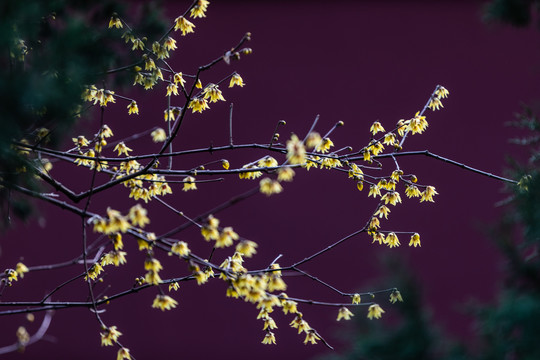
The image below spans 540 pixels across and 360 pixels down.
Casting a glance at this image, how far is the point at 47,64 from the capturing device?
1.82 meters

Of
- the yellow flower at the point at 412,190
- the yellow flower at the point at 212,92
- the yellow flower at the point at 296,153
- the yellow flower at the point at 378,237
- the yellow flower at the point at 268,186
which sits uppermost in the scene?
the yellow flower at the point at 212,92

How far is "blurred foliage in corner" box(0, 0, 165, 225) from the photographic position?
5.53 feet

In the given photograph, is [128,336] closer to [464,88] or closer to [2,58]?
[2,58]

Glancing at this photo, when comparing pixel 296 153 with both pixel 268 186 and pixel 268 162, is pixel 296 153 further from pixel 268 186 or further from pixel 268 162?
pixel 268 162

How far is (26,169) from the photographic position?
217 cm

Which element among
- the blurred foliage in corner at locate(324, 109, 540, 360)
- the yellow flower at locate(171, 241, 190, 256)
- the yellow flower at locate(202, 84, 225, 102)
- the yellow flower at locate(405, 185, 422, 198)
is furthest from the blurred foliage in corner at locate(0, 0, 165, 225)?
the yellow flower at locate(405, 185, 422, 198)

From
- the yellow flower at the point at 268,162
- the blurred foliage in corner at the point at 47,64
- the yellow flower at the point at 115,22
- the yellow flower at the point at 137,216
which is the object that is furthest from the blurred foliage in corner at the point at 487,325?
the yellow flower at the point at 115,22

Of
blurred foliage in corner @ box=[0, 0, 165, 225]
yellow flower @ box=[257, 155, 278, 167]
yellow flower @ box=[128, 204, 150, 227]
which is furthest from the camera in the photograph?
yellow flower @ box=[257, 155, 278, 167]

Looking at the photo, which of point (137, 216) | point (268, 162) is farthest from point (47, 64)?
point (268, 162)

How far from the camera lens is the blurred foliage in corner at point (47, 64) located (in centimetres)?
169

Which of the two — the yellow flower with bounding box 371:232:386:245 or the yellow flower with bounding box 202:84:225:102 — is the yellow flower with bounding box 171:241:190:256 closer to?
the yellow flower with bounding box 202:84:225:102

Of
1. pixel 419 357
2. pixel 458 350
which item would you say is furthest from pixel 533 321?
pixel 419 357

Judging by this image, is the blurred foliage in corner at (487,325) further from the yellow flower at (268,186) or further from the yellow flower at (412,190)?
the yellow flower at (412,190)

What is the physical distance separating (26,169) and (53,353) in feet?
11.2
